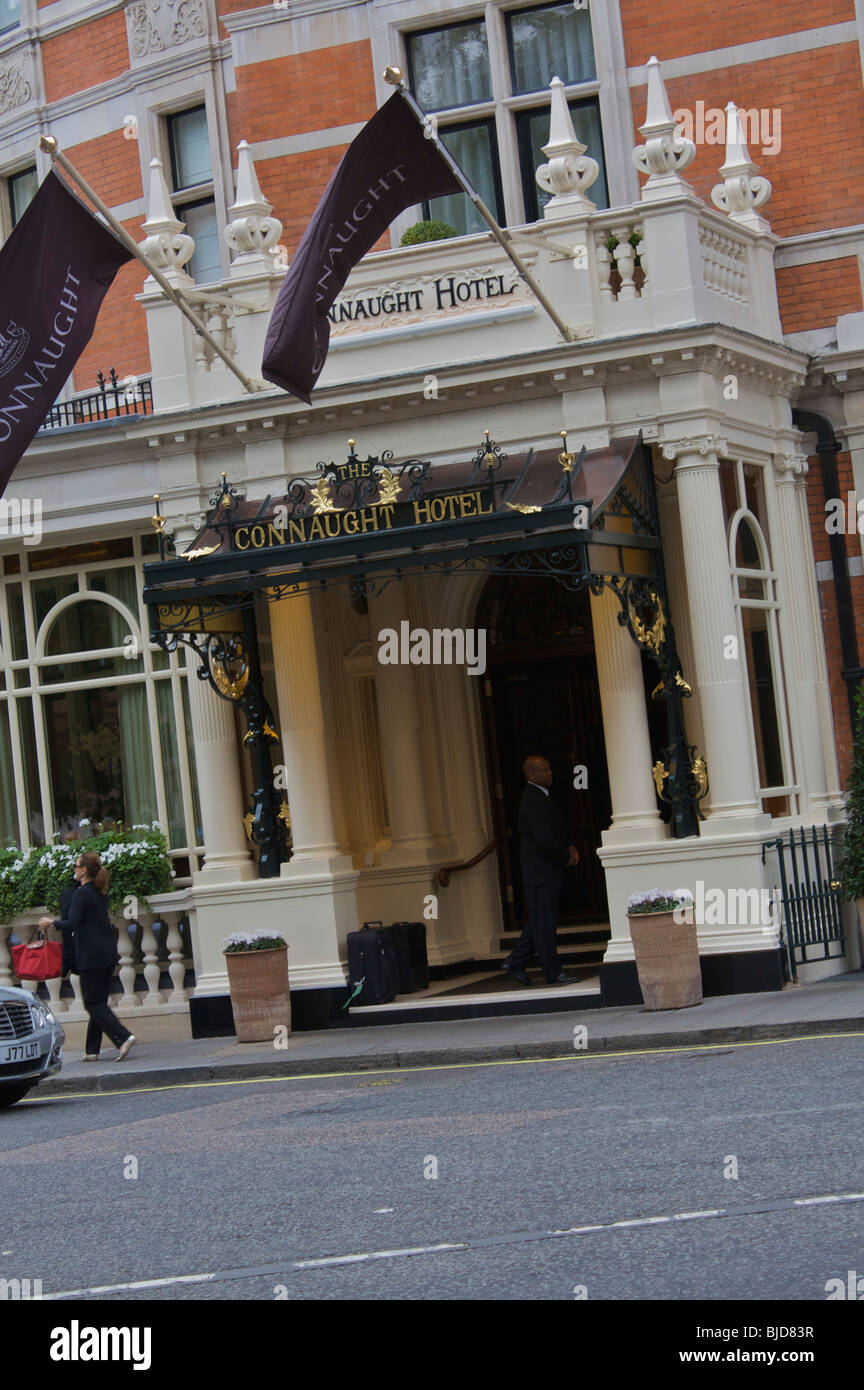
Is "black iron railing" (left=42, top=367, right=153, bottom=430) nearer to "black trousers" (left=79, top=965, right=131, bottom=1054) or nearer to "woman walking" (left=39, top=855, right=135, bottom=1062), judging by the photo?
"woman walking" (left=39, top=855, right=135, bottom=1062)

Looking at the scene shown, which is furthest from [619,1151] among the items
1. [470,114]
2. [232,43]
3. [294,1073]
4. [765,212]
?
[232,43]

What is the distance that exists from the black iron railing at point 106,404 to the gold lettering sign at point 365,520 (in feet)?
11.3

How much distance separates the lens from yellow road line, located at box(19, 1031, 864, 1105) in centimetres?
1280

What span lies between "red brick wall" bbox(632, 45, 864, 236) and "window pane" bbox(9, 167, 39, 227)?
8120mm

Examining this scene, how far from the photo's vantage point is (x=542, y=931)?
15977mm

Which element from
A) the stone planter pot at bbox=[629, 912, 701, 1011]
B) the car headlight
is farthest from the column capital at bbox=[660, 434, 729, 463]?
the car headlight

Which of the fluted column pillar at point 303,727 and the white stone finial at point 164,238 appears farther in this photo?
the white stone finial at point 164,238

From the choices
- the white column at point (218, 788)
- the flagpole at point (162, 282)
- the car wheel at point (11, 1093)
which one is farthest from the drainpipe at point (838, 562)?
the car wheel at point (11, 1093)

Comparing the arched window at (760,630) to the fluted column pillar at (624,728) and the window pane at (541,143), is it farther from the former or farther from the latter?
the window pane at (541,143)

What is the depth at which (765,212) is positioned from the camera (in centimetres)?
1759

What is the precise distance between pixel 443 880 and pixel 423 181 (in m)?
6.53

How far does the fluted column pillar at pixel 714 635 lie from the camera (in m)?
15.3

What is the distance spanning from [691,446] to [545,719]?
13.2 ft

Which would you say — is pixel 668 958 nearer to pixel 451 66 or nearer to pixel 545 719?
pixel 545 719
